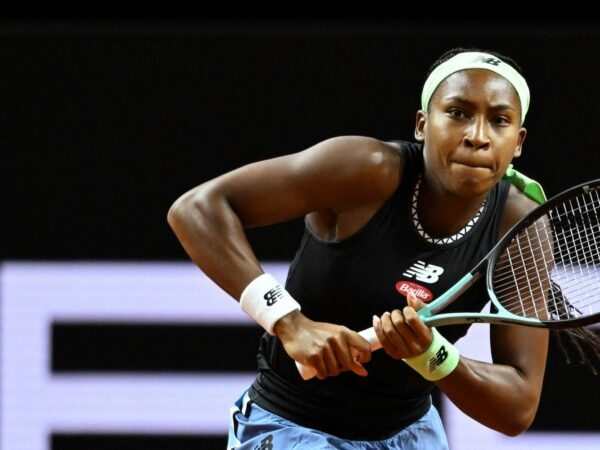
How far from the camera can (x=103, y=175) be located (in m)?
4.65

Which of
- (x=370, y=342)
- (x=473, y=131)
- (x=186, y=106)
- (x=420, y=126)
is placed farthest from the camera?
(x=186, y=106)

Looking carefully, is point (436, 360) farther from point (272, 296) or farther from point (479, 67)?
point (479, 67)

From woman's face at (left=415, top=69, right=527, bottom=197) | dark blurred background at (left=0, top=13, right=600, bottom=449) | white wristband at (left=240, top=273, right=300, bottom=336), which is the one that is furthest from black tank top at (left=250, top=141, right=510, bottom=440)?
dark blurred background at (left=0, top=13, right=600, bottom=449)

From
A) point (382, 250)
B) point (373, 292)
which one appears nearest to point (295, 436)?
point (373, 292)

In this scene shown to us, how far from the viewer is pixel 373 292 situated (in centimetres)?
309

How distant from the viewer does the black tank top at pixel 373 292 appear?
309 centimetres

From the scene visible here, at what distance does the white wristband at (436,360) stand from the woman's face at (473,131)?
0.40 meters

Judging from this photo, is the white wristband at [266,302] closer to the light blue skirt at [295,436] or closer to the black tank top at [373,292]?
the black tank top at [373,292]

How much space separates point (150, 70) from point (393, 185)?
175 centimetres

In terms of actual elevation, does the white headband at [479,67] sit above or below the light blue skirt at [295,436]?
above

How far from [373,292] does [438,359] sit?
28 cm

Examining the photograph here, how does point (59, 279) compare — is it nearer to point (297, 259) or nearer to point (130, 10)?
point (130, 10)

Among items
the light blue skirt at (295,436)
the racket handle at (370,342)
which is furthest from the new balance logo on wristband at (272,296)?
the light blue skirt at (295,436)

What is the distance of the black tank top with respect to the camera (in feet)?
10.1
